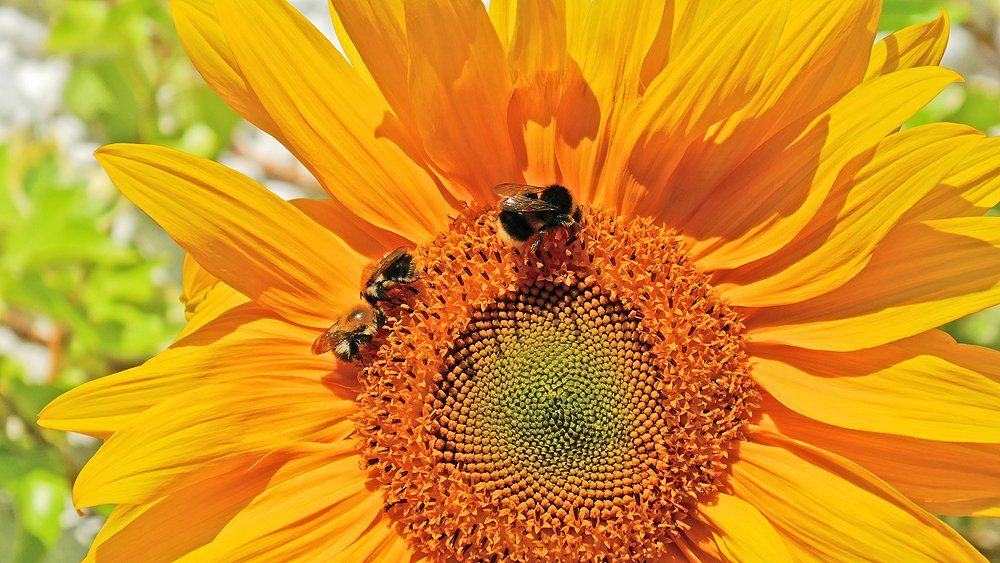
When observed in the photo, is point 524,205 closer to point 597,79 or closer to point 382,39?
point 597,79

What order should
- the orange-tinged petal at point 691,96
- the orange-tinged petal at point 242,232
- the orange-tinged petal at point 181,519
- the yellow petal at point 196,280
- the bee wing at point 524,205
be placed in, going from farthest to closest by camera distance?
1. the yellow petal at point 196,280
2. the orange-tinged petal at point 181,519
3. the orange-tinged petal at point 242,232
4. the bee wing at point 524,205
5. the orange-tinged petal at point 691,96

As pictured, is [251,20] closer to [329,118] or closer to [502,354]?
[329,118]

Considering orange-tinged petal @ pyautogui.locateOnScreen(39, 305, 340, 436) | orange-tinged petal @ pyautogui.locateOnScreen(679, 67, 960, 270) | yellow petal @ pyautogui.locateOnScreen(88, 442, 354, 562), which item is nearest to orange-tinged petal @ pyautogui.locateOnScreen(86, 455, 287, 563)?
yellow petal @ pyautogui.locateOnScreen(88, 442, 354, 562)

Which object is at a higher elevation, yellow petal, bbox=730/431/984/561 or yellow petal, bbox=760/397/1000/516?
yellow petal, bbox=760/397/1000/516

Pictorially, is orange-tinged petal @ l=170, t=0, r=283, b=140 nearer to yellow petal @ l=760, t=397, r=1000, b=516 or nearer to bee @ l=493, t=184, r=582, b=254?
bee @ l=493, t=184, r=582, b=254

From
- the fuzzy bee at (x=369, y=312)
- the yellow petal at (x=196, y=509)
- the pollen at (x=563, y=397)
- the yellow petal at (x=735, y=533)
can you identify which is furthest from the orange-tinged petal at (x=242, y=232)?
the yellow petal at (x=735, y=533)

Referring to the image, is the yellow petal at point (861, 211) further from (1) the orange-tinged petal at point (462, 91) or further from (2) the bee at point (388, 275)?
(2) the bee at point (388, 275)
